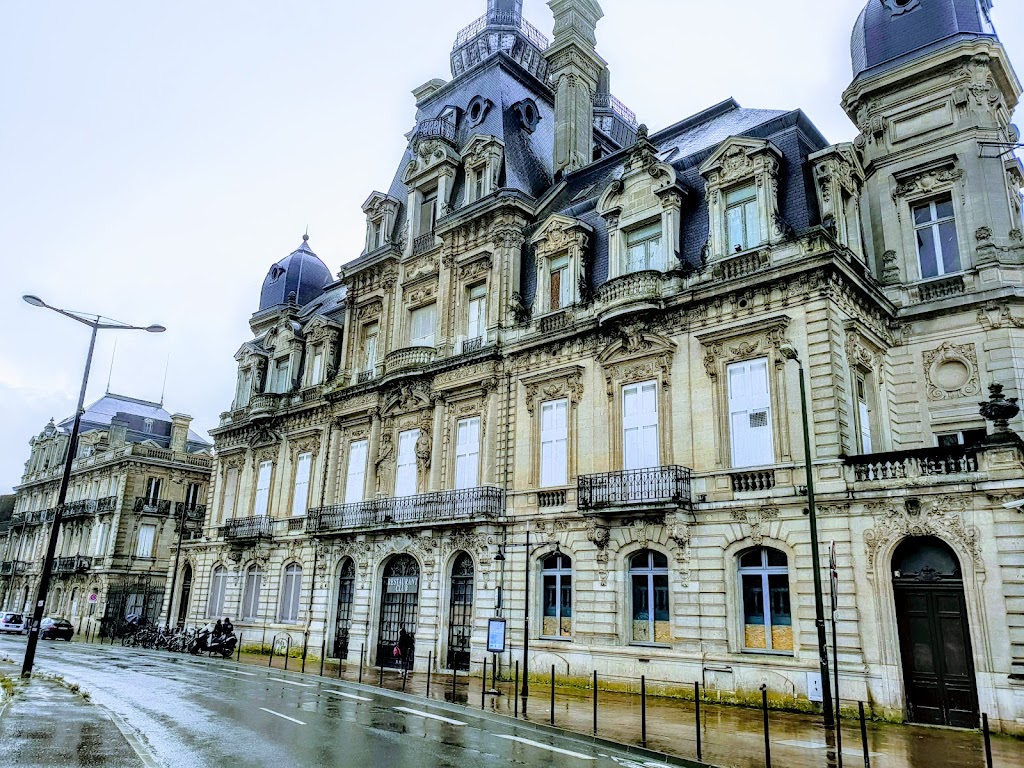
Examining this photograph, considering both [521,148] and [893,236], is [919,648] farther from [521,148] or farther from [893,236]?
[521,148]

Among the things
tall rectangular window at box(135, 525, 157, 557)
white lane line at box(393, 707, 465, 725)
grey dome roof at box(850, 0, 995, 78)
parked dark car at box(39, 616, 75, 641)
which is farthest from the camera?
tall rectangular window at box(135, 525, 157, 557)

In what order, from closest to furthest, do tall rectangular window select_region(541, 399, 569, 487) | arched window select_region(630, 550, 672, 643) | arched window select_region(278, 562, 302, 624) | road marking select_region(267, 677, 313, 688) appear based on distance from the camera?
arched window select_region(630, 550, 672, 643)
road marking select_region(267, 677, 313, 688)
tall rectangular window select_region(541, 399, 569, 487)
arched window select_region(278, 562, 302, 624)

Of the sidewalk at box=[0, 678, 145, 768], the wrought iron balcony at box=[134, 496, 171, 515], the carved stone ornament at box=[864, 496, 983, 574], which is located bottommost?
the sidewalk at box=[0, 678, 145, 768]

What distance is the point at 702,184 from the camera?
24141mm

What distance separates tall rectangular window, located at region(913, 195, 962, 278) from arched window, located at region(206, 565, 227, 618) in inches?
1252

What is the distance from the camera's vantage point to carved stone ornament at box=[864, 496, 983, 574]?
1705 cm

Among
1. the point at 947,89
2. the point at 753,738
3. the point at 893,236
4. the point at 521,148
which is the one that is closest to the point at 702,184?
the point at 893,236

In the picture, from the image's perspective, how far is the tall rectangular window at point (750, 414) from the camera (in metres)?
20.4

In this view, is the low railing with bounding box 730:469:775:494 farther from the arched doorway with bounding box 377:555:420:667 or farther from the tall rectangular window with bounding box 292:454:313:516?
the tall rectangular window with bounding box 292:454:313:516

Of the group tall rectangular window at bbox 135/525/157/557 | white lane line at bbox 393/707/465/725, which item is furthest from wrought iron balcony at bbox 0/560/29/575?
white lane line at bbox 393/707/465/725

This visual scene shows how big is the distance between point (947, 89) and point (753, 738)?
19664mm

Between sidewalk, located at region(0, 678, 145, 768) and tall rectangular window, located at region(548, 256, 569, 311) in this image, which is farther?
tall rectangular window, located at region(548, 256, 569, 311)

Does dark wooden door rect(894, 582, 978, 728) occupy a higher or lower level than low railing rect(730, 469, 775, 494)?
lower

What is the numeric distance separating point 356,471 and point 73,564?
3553 cm
